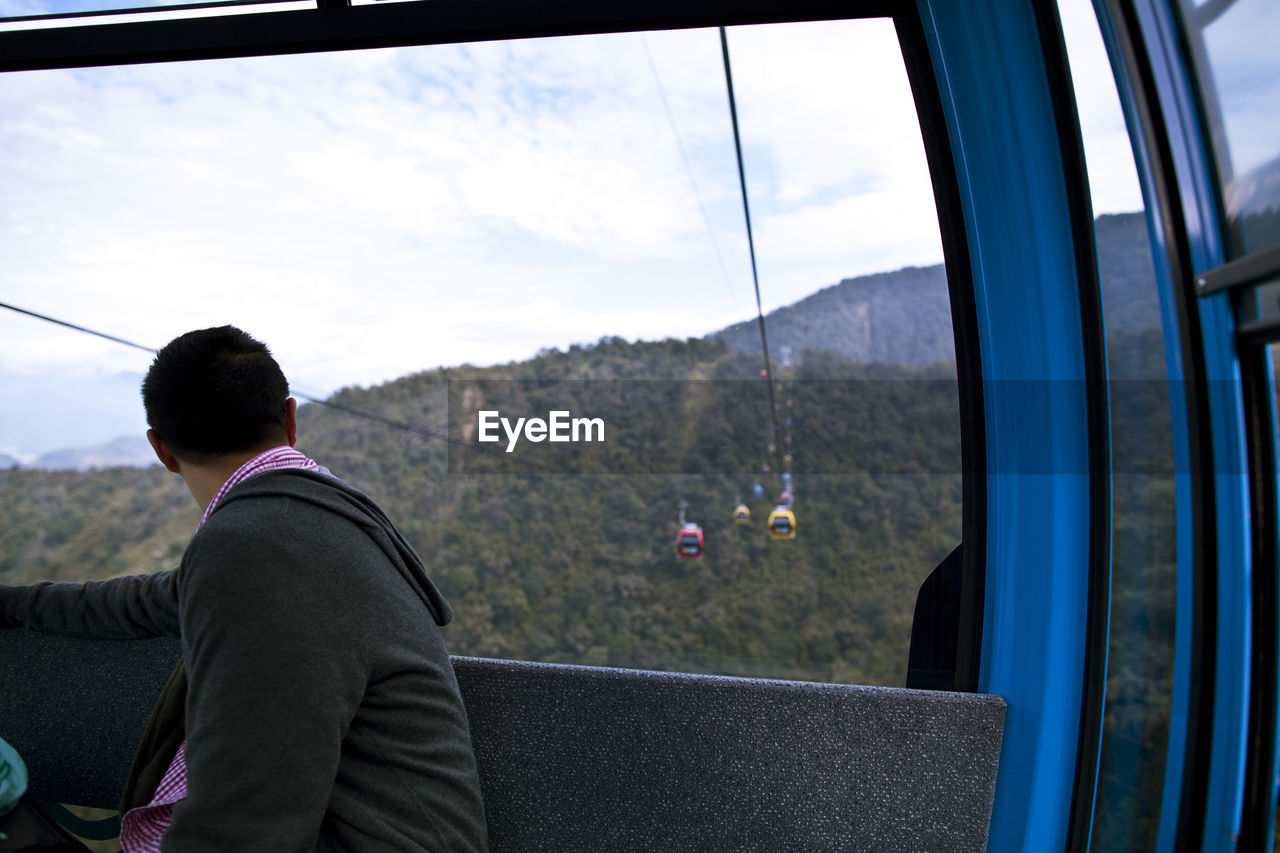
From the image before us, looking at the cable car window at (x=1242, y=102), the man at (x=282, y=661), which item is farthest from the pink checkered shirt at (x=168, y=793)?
the cable car window at (x=1242, y=102)

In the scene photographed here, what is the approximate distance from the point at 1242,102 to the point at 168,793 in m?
1.37

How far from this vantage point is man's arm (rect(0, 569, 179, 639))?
4.11 ft

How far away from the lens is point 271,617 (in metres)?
0.68

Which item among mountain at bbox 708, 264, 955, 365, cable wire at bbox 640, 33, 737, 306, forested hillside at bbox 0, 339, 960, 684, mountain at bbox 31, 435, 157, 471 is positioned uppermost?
cable wire at bbox 640, 33, 737, 306

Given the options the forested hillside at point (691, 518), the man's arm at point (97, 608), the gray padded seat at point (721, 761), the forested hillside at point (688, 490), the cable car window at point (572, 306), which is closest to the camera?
the gray padded seat at point (721, 761)

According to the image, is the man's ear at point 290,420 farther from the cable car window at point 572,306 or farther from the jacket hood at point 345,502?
the cable car window at point 572,306

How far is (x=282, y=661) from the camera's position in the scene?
2.22 feet

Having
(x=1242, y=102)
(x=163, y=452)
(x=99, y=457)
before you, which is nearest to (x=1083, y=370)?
(x=1242, y=102)

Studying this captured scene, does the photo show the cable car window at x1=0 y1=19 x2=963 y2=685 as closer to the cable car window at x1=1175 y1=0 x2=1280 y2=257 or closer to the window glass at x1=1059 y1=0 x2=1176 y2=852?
the window glass at x1=1059 y1=0 x2=1176 y2=852

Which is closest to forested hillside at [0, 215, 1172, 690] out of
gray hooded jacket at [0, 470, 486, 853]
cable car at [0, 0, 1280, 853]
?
cable car at [0, 0, 1280, 853]

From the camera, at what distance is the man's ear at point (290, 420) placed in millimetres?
917

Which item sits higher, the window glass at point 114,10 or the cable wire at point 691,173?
the cable wire at point 691,173

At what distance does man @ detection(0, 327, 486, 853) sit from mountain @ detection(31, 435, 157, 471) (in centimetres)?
1478

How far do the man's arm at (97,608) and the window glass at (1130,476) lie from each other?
146 cm
